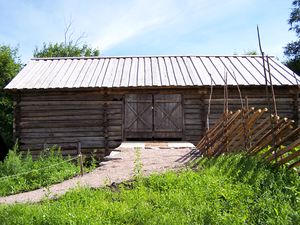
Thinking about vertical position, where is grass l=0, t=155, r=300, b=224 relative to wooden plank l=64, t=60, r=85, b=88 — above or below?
below

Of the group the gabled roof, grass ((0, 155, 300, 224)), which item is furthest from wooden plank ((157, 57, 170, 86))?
grass ((0, 155, 300, 224))

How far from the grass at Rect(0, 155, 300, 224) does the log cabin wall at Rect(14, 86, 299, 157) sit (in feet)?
23.0

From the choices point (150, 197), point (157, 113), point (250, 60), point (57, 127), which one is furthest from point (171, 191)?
point (250, 60)

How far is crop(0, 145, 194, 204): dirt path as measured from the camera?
690 centimetres

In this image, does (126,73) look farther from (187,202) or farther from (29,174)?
(187,202)

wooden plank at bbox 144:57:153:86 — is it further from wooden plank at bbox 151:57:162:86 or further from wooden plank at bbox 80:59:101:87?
wooden plank at bbox 80:59:101:87

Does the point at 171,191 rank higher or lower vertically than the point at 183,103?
lower

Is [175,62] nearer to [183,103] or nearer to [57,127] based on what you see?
[183,103]

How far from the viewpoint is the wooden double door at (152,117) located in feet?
44.3

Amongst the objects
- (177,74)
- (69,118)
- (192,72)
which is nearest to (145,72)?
(177,74)

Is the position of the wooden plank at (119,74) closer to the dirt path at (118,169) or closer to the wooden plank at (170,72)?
the wooden plank at (170,72)

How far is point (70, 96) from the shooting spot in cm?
1356

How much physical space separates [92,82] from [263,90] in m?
6.61

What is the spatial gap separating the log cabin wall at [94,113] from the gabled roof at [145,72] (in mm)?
375
